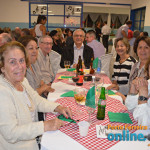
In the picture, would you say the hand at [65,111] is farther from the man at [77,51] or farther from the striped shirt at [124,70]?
the man at [77,51]

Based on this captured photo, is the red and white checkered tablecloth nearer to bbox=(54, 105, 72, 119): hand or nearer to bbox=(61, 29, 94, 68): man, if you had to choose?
bbox=(54, 105, 72, 119): hand

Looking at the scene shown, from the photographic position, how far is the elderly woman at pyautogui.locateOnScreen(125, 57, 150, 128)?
1.30 meters

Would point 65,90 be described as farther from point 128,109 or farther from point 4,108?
point 4,108

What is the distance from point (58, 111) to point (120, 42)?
74.8 inches

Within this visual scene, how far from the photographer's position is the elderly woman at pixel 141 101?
130 centimetres

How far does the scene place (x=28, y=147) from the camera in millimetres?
1309

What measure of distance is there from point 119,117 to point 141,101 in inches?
9.2

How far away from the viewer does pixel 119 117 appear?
4.52 ft

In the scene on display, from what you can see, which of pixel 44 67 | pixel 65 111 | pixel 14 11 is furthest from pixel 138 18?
pixel 65 111

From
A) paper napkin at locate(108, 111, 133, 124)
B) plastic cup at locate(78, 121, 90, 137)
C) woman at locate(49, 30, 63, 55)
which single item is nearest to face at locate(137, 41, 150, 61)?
paper napkin at locate(108, 111, 133, 124)

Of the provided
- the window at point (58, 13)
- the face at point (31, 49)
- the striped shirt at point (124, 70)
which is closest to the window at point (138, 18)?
the window at point (58, 13)

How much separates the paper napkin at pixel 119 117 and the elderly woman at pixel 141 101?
6cm

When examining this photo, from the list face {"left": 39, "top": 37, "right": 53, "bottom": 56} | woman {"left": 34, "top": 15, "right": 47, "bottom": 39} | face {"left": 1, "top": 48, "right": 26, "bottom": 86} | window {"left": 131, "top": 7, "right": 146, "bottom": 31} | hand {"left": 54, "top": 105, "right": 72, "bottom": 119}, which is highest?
window {"left": 131, "top": 7, "right": 146, "bottom": 31}

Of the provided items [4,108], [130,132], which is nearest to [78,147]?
[130,132]
